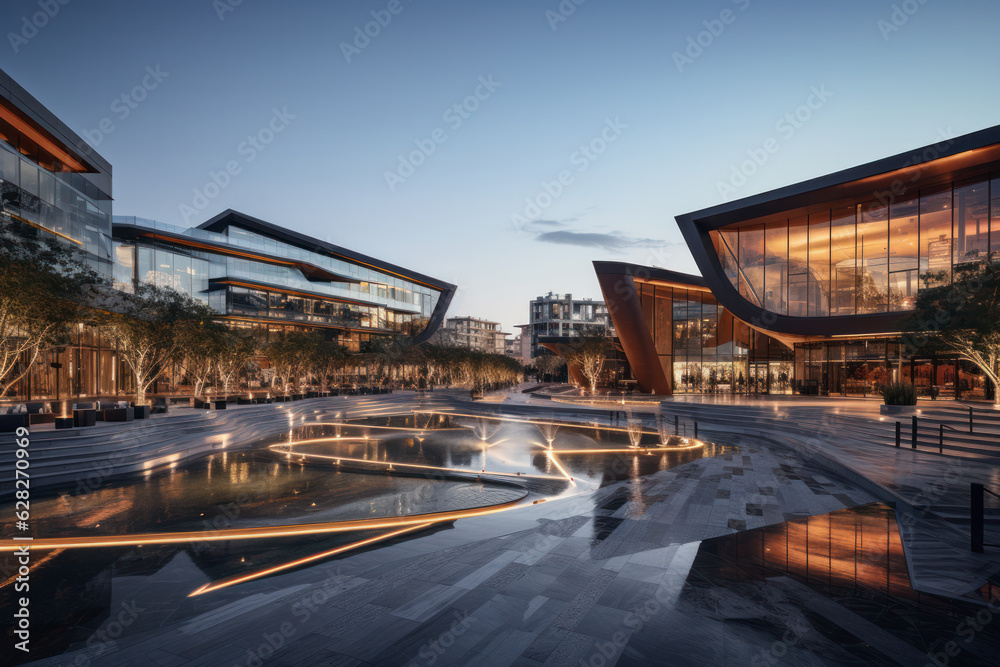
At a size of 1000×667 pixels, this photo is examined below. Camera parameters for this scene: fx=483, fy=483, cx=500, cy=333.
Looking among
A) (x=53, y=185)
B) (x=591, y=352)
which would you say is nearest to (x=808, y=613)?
(x=591, y=352)

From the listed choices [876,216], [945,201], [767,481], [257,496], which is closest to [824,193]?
[876,216]

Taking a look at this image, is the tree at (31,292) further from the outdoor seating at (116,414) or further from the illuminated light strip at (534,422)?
the illuminated light strip at (534,422)

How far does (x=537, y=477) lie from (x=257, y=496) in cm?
704

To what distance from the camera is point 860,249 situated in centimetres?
3002

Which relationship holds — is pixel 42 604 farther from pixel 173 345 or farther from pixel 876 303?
pixel 876 303

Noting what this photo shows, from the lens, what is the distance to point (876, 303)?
2934cm

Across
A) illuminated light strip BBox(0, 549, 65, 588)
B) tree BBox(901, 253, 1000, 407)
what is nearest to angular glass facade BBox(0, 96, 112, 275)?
illuminated light strip BBox(0, 549, 65, 588)

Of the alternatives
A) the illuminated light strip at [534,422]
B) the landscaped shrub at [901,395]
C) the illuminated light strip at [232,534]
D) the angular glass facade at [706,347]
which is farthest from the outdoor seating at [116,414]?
the angular glass facade at [706,347]

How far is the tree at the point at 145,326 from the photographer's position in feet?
73.8

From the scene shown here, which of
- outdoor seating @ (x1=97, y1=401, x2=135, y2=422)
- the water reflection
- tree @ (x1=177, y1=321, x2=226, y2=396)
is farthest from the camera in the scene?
tree @ (x1=177, y1=321, x2=226, y2=396)

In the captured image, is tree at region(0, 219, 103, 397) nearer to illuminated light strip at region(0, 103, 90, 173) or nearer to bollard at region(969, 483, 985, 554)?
illuminated light strip at region(0, 103, 90, 173)

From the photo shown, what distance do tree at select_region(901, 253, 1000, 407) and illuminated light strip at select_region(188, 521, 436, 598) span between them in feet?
69.0

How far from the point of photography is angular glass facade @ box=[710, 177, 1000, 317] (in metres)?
26.5

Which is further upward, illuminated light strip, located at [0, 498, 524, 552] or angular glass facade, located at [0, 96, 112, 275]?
angular glass facade, located at [0, 96, 112, 275]
